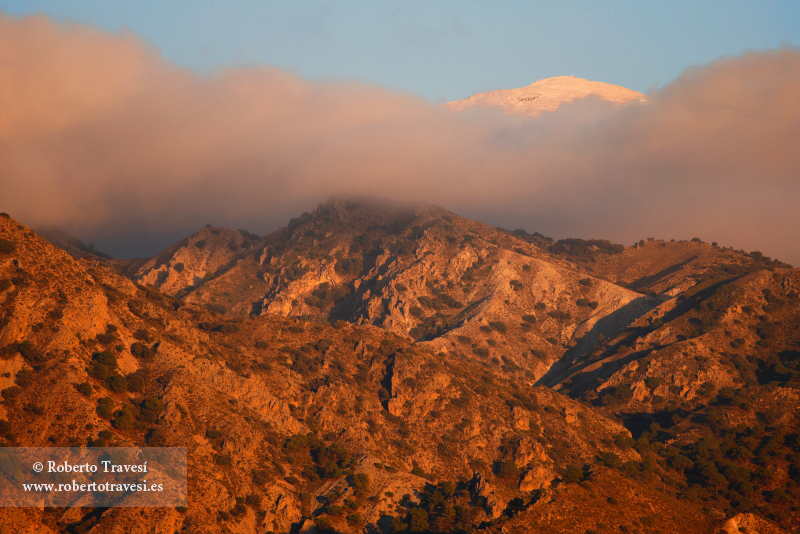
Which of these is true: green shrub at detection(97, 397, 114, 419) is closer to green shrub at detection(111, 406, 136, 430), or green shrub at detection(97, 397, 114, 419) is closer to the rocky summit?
the rocky summit

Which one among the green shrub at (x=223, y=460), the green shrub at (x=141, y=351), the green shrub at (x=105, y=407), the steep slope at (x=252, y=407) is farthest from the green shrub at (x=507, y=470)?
the green shrub at (x=105, y=407)

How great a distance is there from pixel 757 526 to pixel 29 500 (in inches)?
2954

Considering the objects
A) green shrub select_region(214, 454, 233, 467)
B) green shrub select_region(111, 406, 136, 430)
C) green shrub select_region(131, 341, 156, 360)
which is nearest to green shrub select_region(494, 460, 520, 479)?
green shrub select_region(214, 454, 233, 467)

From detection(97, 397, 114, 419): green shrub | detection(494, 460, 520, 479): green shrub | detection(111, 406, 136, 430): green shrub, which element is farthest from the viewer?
detection(494, 460, 520, 479): green shrub

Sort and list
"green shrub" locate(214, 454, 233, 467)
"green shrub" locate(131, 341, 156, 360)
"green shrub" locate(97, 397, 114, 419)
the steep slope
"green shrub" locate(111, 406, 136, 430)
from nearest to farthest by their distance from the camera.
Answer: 1. the steep slope
2. "green shrub" locate(97, 397, 114, 419)
3. "green shrub" locate(111, 406, 136, 430)
4. "green shrub" locate(214, 454, 233, 467)
5. "green shrub" locate(131, 341, 156, 360)

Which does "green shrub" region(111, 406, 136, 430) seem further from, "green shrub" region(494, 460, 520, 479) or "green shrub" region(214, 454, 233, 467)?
"green shrub" region(494, 460, 520, 479)

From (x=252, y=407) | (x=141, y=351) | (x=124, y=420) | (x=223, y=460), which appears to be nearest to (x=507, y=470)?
(x=252, y=407)

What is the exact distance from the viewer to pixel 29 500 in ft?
268

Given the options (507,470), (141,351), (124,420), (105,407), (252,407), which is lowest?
(507,470)

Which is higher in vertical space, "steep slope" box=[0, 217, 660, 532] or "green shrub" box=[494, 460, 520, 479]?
"steep slope" box=[0, 217, 660, 532]

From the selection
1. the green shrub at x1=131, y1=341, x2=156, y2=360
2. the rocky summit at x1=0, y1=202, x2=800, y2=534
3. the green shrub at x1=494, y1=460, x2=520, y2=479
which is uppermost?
the green shrub at x1=131, y1=341, x2=156, y2=360

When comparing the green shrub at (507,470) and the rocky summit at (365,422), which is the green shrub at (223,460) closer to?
the rocky summit at (365,422)

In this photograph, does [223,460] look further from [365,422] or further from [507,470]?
[507,470]

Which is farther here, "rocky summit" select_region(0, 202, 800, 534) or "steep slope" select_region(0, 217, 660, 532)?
"steep slope" select_region(0, 217, 660, 532)
